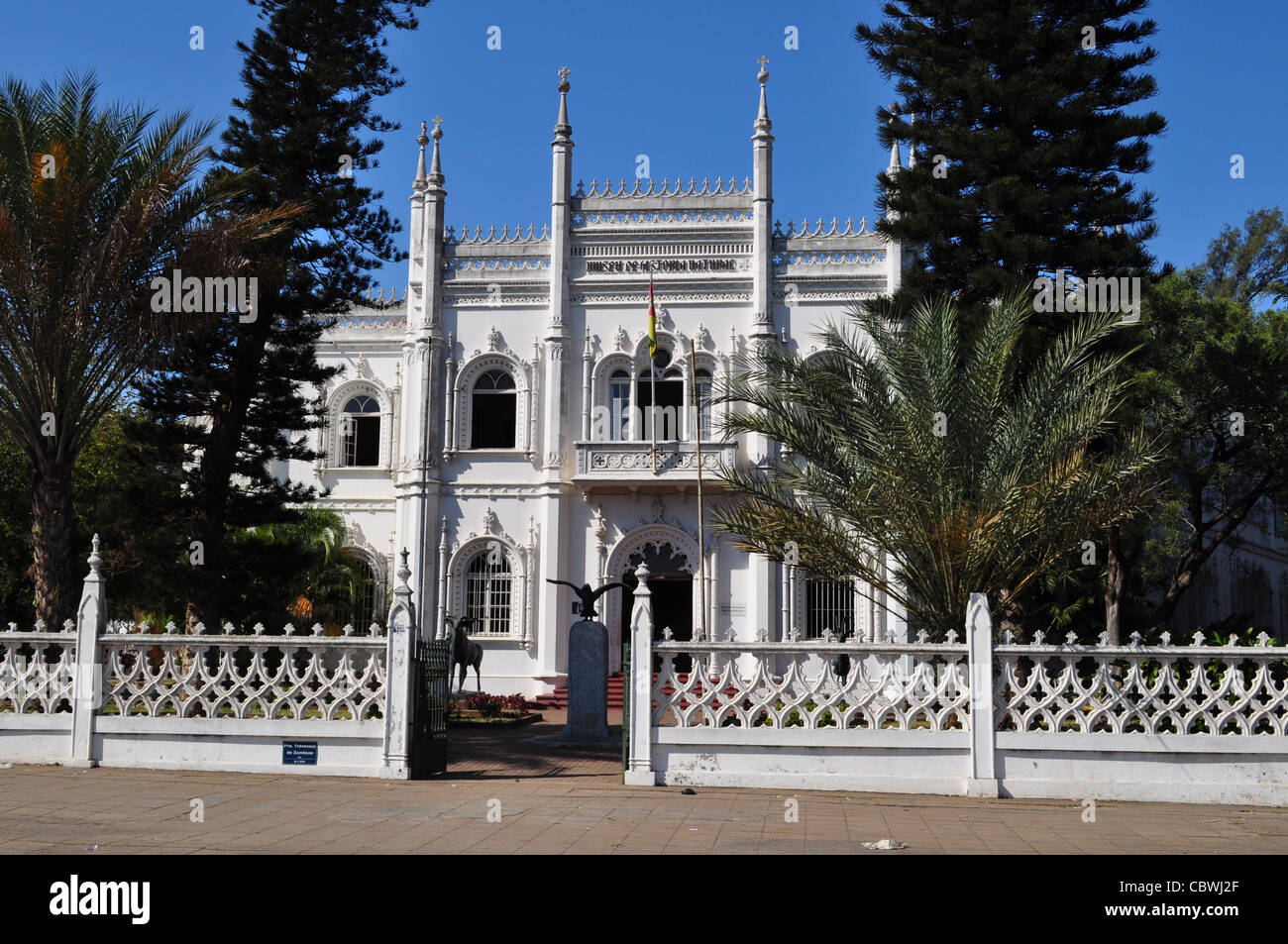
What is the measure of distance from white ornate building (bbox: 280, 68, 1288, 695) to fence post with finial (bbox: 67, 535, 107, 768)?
1285 centimetres

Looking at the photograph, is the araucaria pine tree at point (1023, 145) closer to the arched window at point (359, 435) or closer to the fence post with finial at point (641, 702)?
the fence post with finial at point (641, 702)

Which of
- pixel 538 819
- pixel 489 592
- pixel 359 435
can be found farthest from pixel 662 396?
pixel 538 819

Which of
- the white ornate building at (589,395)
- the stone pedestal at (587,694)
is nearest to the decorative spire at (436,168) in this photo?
the white ornate building at (589,395)

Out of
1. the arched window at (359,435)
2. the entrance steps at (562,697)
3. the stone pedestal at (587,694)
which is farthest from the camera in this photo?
the arched window at (359,435)

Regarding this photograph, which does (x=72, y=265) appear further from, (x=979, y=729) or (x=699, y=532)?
(x=699, y=532)

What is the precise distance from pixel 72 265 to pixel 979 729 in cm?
1136

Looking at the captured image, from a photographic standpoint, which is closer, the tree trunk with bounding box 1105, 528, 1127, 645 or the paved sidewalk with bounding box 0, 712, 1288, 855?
the paved sidewalk with bounding box 0, 712, 1288, 855

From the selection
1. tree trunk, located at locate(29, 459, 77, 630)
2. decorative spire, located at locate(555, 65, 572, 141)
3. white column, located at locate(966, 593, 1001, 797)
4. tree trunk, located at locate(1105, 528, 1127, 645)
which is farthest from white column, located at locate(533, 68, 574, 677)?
white column, located at locate(966, 593, 1001, 797)

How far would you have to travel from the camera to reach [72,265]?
45.7ft

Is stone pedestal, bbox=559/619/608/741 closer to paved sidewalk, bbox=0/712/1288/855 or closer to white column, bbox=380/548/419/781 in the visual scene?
paved sidewalk, bbox=0/712/1288/855

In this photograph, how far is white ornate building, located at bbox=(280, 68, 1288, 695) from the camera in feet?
81.6

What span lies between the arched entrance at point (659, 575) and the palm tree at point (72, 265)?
12.4 metres

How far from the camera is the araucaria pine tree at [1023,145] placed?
18.6 m
